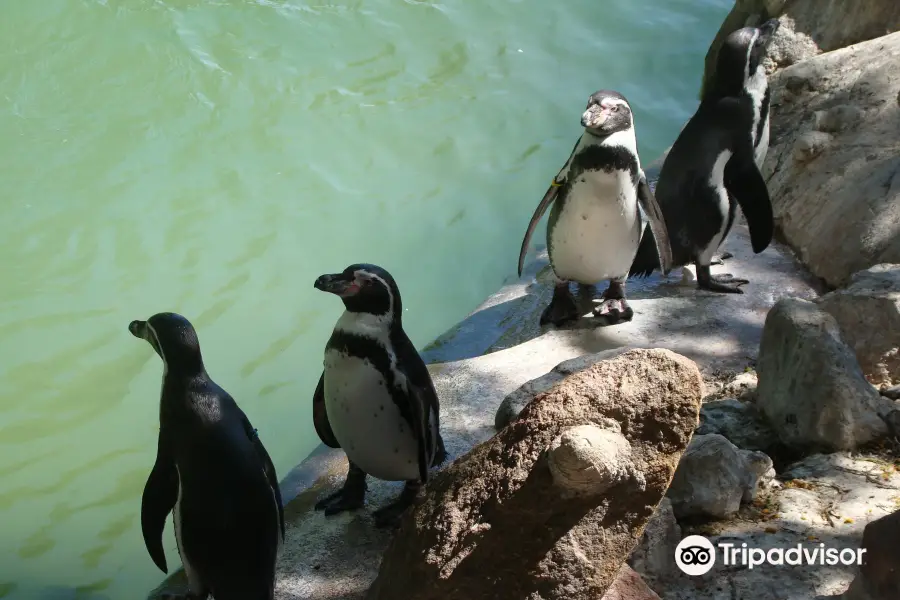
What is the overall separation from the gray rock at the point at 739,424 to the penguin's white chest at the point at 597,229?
130cm

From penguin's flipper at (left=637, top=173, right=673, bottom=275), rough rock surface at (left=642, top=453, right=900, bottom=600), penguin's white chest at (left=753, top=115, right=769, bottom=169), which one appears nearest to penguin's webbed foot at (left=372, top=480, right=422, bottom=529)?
rough rock surface at (left=642, top=453, right=900, bottom=600)

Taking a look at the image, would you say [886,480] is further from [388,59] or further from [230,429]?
[388,59]

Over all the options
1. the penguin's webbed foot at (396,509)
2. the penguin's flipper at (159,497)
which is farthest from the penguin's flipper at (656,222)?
the penguin's flipper at (159,497)

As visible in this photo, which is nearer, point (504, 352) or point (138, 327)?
point (138, 327)

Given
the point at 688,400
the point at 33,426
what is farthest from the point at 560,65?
the point at 688,400

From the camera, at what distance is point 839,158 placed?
198 inches

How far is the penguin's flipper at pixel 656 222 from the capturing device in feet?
14.3

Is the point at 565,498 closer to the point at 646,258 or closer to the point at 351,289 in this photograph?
the point at 351,289

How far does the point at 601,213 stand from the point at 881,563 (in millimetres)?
2659

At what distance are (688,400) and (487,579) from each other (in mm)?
612

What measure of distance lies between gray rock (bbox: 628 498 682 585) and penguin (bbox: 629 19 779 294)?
2.48 meters

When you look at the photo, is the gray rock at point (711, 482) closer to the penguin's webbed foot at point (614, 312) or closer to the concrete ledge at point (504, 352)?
the concrete ledge at point (504, 352)

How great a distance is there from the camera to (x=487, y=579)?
6.52 feet

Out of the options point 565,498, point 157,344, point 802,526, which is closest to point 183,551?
point 157,344
